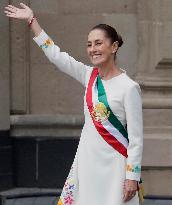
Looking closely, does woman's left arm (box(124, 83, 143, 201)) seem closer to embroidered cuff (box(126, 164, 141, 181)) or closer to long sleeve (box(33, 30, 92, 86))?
embroidered cuff (box(126, 164, 141, 181))

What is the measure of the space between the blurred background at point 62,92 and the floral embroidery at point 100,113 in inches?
115

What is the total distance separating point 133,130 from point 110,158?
0.76ft

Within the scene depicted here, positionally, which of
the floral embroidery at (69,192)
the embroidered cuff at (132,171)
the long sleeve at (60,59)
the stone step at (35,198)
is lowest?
the stone step at (35,198)

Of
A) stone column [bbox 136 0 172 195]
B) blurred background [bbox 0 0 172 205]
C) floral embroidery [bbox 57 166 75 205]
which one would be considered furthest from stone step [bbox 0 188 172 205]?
floral embroidery [bbox 57 166 75 205]

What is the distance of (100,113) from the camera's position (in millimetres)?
4016

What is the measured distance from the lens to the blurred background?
273 inches

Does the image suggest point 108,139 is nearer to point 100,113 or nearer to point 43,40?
point 100,113

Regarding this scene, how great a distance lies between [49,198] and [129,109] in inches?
126

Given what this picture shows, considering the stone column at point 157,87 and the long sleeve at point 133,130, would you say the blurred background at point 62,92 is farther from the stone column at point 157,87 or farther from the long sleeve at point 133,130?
the long sleeve at point 133,130

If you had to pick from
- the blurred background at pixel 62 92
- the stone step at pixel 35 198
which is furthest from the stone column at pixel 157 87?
the stone step at pixel 35 198

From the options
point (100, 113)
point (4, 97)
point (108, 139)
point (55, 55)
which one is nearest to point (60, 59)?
point (55, 55)

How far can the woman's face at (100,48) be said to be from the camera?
408cm

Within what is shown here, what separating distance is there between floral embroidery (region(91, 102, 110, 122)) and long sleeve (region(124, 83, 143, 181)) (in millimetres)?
135

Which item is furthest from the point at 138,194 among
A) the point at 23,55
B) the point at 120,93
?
the point at 23,55
